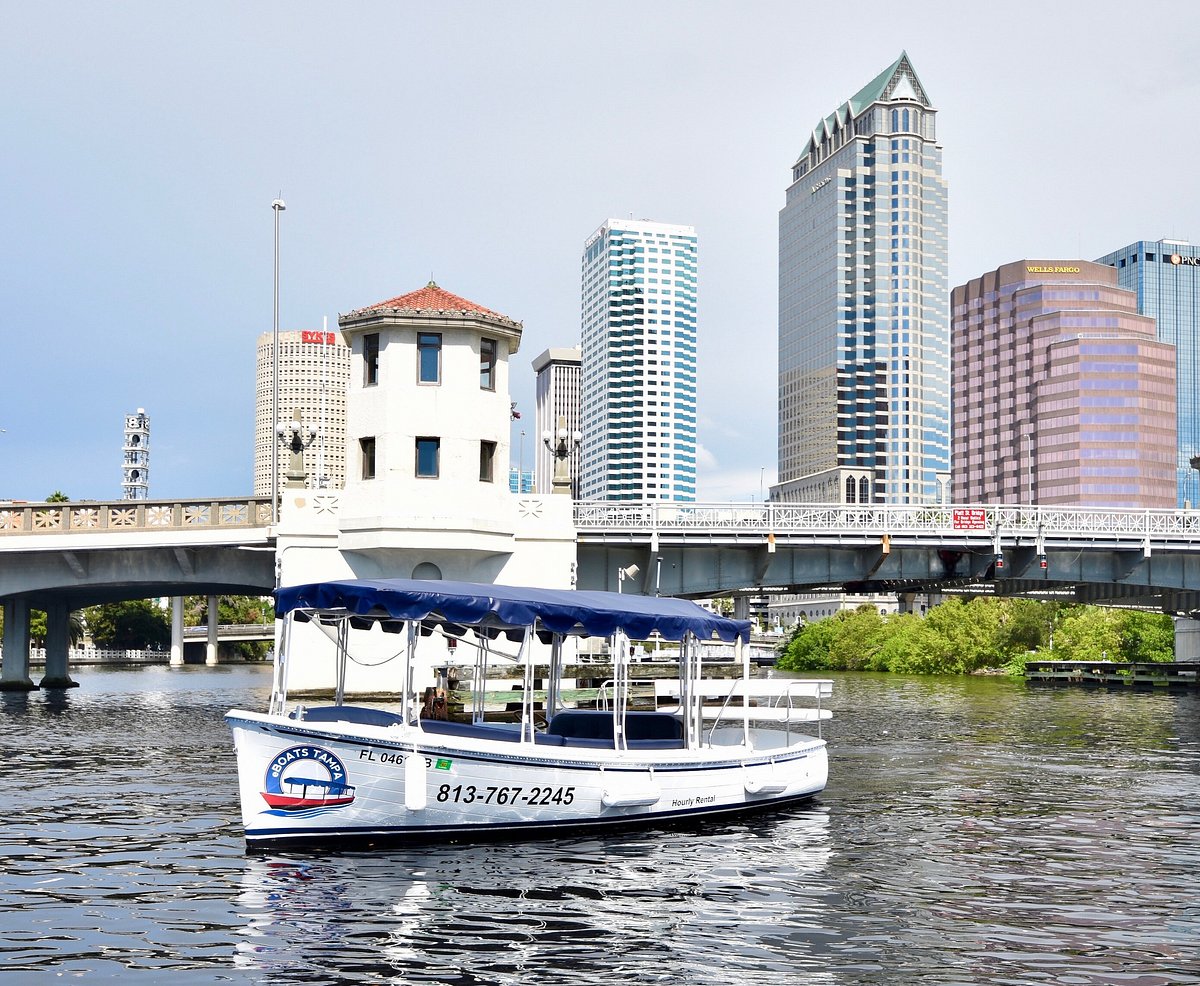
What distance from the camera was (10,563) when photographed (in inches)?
2542

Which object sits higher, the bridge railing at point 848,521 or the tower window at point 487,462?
the tower window at point 487,462

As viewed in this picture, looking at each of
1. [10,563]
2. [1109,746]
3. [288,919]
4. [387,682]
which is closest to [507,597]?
[288,919]

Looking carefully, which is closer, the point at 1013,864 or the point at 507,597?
the point at 1013,864

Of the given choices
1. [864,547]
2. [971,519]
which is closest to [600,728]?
[864,547]

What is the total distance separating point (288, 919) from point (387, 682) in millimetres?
39334

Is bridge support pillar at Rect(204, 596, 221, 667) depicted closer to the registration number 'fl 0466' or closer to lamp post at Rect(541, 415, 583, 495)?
lamp post at Rect(541, 415, 583, 495)

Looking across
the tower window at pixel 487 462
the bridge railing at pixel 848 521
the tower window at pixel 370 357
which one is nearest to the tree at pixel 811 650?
the bridge railing at pixel 848 521

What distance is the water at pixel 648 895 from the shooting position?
53.9 ft

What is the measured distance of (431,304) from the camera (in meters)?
56.4

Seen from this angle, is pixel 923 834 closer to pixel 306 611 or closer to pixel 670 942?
pixel 670 942

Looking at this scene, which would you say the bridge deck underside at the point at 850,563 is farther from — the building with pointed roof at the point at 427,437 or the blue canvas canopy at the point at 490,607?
the blue canvas canopy at the point at 490,607

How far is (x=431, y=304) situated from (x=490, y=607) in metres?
33.8

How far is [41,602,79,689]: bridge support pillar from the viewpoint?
8456 cm

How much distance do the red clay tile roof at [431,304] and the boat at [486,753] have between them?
28.1 metres
